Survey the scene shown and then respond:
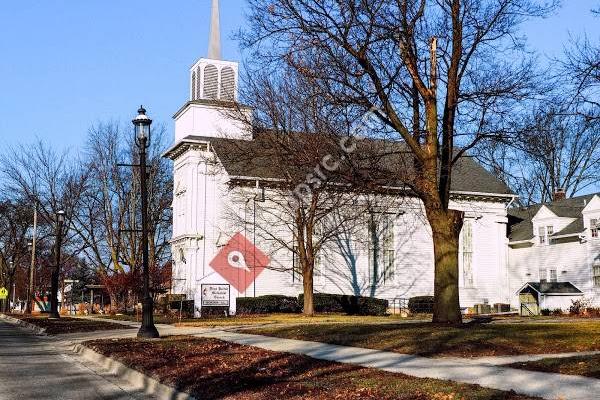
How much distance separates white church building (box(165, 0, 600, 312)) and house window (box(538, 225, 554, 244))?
747mm

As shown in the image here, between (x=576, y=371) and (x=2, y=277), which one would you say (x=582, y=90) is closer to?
(x=576, y=371)

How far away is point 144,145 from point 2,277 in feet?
228

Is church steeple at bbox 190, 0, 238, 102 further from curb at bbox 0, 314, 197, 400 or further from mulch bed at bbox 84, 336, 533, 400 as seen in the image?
mulch bed at bbox 84, 336, 533, 400

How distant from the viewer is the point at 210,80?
1794 inches

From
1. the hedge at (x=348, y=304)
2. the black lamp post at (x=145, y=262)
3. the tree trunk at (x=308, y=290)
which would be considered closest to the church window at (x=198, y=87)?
the hedge at (x=348, y=304)

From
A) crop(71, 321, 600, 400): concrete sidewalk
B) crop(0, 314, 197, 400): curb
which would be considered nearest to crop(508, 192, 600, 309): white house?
crop(71, 321, 600, 400): concrete sidewalk

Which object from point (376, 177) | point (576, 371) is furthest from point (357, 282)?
point (576, 371)

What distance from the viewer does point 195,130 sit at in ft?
146

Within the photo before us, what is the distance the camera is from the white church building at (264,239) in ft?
137

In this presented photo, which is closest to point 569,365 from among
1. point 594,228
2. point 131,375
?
point 131,375

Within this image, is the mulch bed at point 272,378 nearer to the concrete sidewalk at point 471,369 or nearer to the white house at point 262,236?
the concrete sidewalk at point 471,369

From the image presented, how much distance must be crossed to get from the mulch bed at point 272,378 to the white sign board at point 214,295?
18.2 metres

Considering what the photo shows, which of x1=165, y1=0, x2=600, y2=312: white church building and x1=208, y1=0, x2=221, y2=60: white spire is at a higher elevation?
x1=208, y1=0, x2=221, y2=60: white spire

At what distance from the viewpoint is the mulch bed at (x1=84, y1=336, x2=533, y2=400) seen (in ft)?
29.2
